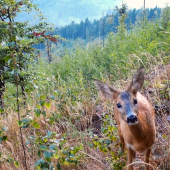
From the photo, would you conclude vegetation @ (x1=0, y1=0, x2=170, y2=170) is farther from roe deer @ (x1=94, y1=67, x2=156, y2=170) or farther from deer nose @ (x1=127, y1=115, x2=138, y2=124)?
deer nose @ (x1=127, y1=115, x2=138, y2=124)

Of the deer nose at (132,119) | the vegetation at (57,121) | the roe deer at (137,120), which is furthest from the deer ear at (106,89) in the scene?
the deer nose at (132,119)

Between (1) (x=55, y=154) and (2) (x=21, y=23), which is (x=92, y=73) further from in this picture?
(1) (x=55, y=154)

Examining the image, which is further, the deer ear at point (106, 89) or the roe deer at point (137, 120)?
the deer ear at point (106, 89)

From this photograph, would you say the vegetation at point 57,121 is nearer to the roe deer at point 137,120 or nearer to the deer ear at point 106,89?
the roe deer at point 137,120

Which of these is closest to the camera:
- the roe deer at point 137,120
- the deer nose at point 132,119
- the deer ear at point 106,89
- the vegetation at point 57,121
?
the vegetation at point 57,121

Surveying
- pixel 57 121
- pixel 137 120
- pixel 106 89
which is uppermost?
pixel 106 89

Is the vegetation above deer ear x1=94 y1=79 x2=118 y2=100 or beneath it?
beneath

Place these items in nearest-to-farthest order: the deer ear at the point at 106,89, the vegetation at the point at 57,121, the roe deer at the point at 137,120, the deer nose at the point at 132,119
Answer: the vegetation at the point at 57,121 → the deer nose at the point at 132,119 → the roe deer at the point at 137,120 → the deer ear at the point at 106,89

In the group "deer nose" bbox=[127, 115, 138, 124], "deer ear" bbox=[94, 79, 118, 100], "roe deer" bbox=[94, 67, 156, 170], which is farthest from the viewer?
"deer ear" bbox=[94, 79, 118, 100]

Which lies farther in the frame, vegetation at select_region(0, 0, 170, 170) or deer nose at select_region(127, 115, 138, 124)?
deer nose at select_region(127, 115, 138, 124)

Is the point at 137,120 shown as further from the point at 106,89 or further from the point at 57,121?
the point at 57,121

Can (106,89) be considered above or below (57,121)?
above

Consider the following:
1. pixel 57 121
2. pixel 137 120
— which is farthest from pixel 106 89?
pixel 57 121

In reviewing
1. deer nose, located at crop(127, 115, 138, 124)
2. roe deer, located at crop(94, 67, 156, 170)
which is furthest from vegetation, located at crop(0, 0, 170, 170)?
deer nose, located at crop(127, 115, 138, 124)
